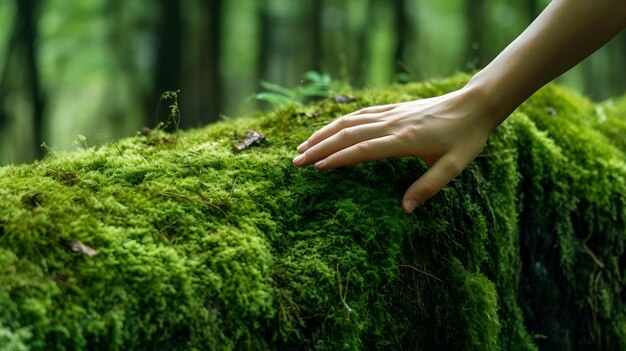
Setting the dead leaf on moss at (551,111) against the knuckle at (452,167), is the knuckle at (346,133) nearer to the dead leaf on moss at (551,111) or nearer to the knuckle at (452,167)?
the knuckle at (452,167)

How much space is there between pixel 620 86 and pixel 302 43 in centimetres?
Result: 1220

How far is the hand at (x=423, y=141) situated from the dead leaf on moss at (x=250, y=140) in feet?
1.18

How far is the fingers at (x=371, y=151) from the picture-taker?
2125 mm

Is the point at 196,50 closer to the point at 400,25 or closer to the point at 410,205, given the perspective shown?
the point at 400,25

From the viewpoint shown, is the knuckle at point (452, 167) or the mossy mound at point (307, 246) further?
the knuckle at point (452, 167)

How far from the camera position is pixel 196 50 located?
1262cm

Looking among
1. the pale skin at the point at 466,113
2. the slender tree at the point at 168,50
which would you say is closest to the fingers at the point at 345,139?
the pale skin at the point at 466,113

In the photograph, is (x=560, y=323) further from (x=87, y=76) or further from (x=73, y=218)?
(x=87, y=76)

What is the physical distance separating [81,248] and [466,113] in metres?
1.61

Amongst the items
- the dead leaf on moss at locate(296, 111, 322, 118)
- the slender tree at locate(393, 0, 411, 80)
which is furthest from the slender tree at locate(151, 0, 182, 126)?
the dead leaf on moss at locate(296, 111, 322, 118)

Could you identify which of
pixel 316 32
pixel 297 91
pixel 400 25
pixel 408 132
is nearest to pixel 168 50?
pixel 316 32

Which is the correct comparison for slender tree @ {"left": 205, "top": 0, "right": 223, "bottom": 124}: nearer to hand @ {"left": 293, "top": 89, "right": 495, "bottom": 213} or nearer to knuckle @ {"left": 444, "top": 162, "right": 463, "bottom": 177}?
hand @ {"left": 293, "top": 89, "right": 495, "bottom": 213}

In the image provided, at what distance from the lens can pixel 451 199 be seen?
2391 millimetres

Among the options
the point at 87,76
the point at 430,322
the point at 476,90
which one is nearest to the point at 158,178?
the point at 430,322
